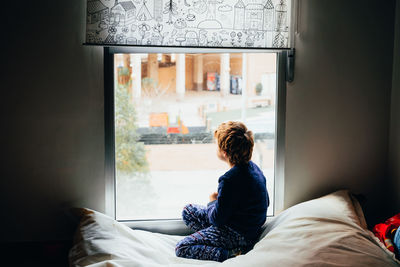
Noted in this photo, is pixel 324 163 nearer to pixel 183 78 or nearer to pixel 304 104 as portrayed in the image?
pixel 304 104

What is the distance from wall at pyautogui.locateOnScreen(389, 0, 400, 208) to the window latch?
2.20 ft

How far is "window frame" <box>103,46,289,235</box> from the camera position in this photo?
2.13m

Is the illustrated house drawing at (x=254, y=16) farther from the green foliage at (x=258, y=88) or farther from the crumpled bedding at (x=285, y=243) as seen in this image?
the crumpled bedding at (x=285, y=243)

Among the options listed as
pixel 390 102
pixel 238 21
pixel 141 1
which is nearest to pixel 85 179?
pixel 141 1

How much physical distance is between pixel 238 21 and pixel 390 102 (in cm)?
113

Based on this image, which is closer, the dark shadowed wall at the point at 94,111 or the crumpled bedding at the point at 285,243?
the crumpled bedding at the point at 285,243

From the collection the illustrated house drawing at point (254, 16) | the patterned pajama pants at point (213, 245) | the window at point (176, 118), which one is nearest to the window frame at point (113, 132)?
the window at point (176, 118)

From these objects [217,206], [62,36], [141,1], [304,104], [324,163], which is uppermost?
[141,1]

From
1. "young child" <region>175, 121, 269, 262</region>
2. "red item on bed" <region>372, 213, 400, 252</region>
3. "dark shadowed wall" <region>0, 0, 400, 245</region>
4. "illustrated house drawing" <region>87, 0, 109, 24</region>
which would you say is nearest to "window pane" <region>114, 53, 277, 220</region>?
"dark shadowed wall" <region>0, 0, 400, 245</region>

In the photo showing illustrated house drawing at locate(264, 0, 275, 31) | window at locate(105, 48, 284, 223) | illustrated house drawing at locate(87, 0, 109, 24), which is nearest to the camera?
illustrated house drawing at locate(87, 0, 109, 24)

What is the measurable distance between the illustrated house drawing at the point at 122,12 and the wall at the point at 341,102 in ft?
3.27

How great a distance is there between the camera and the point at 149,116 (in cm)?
221

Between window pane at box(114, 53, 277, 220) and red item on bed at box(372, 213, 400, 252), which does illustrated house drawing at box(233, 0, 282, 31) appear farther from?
red item on bed at box(372, 213, 400, 252)

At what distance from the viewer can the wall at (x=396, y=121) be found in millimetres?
2227
